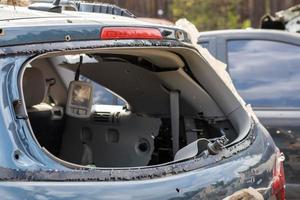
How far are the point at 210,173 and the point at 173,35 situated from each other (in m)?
0.65

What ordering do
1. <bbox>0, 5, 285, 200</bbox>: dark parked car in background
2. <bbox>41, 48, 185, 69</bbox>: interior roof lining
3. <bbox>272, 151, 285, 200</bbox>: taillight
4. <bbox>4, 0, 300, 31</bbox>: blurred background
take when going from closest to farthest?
<bbox>0, 5, 285, 200</bbox>: dark parked car in background, <bbox>41, 48, 185, 69</bbox>: interior roof lining, <bbox>272, 151, 285, 200</bbox>: taillight, <bbox>4, 0, 300, 31</bbox>: blurred background

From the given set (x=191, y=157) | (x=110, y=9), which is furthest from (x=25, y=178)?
(x=110, y=9)

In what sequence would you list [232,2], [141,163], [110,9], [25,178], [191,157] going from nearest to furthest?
[25,178] → [191,157] → [110,9] → [141,163] → [232,2]

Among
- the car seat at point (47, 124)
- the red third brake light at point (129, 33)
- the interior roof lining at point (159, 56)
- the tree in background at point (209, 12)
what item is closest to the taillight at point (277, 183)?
the interior roof lining at point (159, 56)

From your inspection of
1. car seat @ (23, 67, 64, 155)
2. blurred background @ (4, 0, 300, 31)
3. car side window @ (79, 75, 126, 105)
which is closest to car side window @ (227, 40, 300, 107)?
car side window @ (79, 75, 126, 105)

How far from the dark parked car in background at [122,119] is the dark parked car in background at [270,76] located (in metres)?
1.33

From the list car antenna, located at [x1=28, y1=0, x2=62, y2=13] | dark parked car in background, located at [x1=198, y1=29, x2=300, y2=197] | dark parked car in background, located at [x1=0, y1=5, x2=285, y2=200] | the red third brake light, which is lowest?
dark parked car in background, located at [x1=198, y1=29, x2=300, y2=197]

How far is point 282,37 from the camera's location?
5594mm

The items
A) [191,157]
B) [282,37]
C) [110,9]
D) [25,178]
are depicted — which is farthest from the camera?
[282,37]

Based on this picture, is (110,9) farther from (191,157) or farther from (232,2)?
(232,2)

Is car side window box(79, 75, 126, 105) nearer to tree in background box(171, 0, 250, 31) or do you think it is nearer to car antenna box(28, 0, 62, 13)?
car antenna box(28, 0, 62, 13)

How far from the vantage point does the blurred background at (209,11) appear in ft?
45.5

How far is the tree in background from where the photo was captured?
15.2 meters

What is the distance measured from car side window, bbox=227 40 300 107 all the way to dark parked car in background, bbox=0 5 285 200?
4.40 feet
